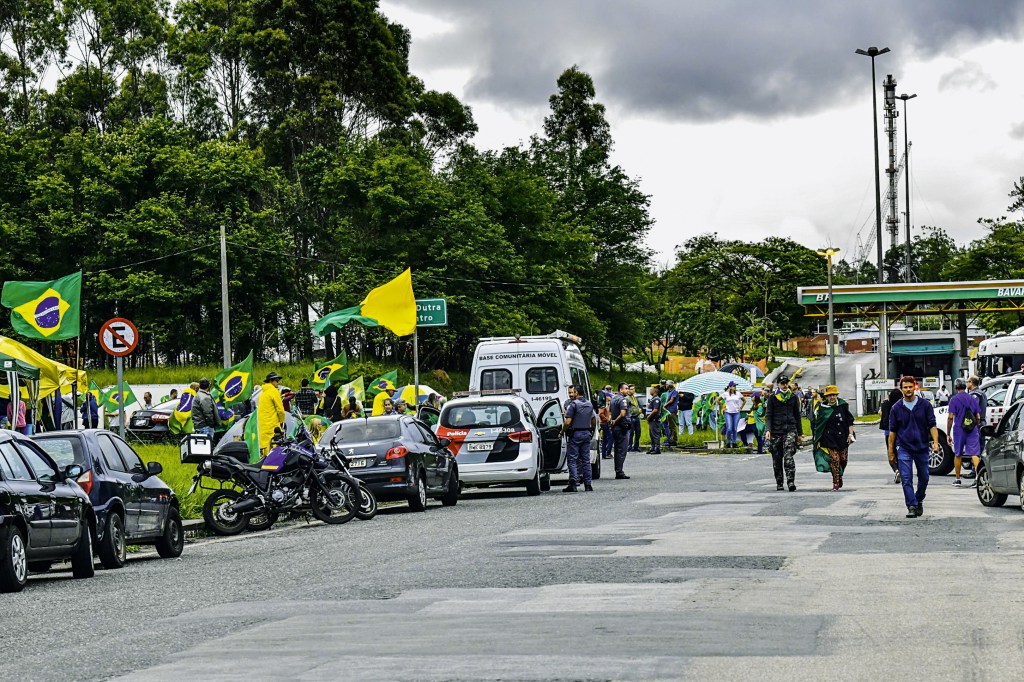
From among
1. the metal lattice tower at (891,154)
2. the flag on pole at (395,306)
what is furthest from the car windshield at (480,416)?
the metal lattice tower at (891,154)

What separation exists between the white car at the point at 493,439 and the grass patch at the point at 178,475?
4530 mm

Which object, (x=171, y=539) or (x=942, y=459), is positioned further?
(x=942, y=459)

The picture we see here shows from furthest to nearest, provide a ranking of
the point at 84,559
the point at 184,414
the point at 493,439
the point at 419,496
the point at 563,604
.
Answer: the point at 184,414 → the point at 493,439 → the point at 419,496 → the point at 84,559 → the point at 563,604

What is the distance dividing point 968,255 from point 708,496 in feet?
292

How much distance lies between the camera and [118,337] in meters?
21.8

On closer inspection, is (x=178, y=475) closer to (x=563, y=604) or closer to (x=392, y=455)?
(x=392, y=455)

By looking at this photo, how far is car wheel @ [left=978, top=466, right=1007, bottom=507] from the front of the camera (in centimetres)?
2085

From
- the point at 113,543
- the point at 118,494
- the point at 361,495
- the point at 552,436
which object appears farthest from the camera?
the point at 552,436

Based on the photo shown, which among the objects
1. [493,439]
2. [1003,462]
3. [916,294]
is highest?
[916,294]

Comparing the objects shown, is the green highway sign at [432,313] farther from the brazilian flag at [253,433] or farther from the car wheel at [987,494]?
the car wheel at [987,494]

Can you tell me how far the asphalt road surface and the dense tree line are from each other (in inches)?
1920

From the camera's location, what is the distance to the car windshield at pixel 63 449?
1622cm

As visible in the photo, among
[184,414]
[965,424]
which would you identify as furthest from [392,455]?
[184,414]

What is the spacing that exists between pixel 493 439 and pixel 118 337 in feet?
23.6
